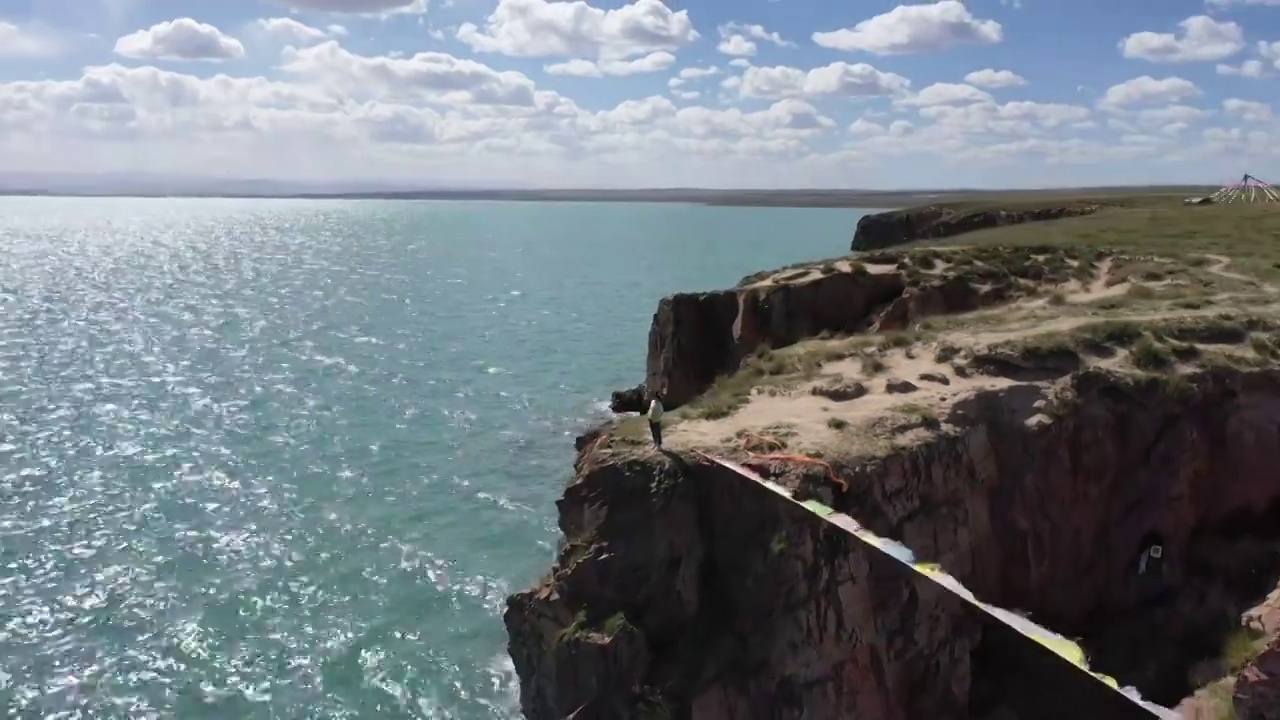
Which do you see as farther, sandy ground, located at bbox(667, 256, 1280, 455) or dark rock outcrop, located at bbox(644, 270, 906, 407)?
dark rock outcrop, located at bbox(644, 270, 906, 407)


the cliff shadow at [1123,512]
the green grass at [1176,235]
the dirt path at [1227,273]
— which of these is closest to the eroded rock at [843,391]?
the cliff shadow at [1123,512]

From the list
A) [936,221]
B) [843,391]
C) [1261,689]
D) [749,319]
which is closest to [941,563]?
[843,391]

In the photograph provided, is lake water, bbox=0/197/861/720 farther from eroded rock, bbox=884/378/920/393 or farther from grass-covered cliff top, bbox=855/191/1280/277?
grass-covered cliff top, bbox=855/191/1280/277

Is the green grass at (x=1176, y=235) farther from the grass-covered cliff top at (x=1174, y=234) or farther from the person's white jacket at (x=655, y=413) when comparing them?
the person's white jacket at (x=655, y=413)

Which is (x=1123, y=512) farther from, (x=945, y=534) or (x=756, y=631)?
(x=756, y=631)

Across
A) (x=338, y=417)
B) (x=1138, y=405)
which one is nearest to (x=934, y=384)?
(x=1138, y=405)

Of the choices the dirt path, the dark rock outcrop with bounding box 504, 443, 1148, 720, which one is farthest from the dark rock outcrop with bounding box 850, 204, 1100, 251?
the dark rock outcrop with bounding box 504, 443, 1148, 720

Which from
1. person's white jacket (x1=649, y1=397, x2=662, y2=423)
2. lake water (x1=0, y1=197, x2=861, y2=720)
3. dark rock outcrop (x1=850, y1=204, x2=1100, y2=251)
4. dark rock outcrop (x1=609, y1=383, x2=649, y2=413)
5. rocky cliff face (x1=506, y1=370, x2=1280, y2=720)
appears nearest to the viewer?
rocky cliff face (x1=506, y1=370, x2=1280, y2=720)
